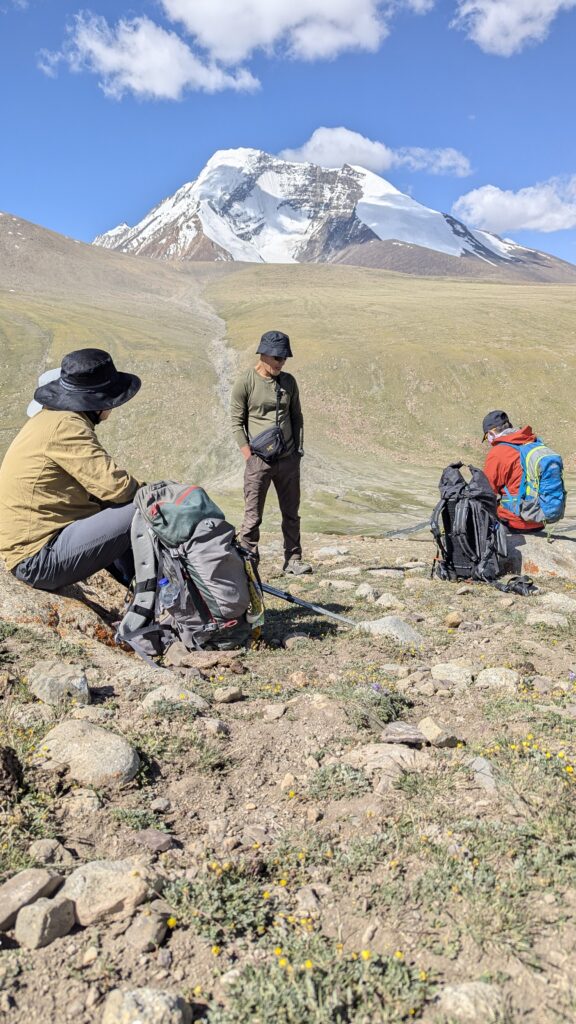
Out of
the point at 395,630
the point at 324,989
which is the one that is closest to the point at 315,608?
the point at 395,630

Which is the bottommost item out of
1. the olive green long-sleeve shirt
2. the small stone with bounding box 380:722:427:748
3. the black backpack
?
the small stone with bounding box 380:722:427:748

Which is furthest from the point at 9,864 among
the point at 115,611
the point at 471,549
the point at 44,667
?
the point at 471,549

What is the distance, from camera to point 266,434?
9.16 m

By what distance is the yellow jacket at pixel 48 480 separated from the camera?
18.4ft

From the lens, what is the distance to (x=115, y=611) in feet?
22.7

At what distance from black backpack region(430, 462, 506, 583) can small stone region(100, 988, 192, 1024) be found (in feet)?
24.7

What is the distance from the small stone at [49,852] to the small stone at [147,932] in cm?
53

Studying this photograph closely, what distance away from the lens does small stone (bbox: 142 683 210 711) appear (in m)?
4.60

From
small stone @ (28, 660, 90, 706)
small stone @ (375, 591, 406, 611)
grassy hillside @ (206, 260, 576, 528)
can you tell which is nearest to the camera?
small stone @ (28, 660, 90, 706)

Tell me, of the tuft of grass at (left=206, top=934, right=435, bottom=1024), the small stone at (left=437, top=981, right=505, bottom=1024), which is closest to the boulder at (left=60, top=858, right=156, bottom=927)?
the tuft of grass at (left=206, top=934, right=435, bottom=1024)

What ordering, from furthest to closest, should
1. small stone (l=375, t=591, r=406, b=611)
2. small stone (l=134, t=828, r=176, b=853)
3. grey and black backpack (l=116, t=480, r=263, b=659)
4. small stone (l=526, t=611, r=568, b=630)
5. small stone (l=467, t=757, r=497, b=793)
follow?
small stone (l=375, t=591, r=406, b=611), small stone (l=526, t=611, r=568, b=630), grey and black backpack (l=116, t=480, r=263, b=659), small stone (l=467, t=757, r=497, b=793), small stone (l=134, t=828, r=176, b=853)

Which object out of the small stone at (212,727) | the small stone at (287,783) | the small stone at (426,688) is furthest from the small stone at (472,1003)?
the small stone at (426,688)

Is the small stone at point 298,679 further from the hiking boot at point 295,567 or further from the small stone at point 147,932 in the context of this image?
the hiking boot at point 295,567

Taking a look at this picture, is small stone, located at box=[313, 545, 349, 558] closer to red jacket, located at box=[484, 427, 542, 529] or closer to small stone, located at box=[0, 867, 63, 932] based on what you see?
red jacket, located at box=[484, 427, 542, 529]
